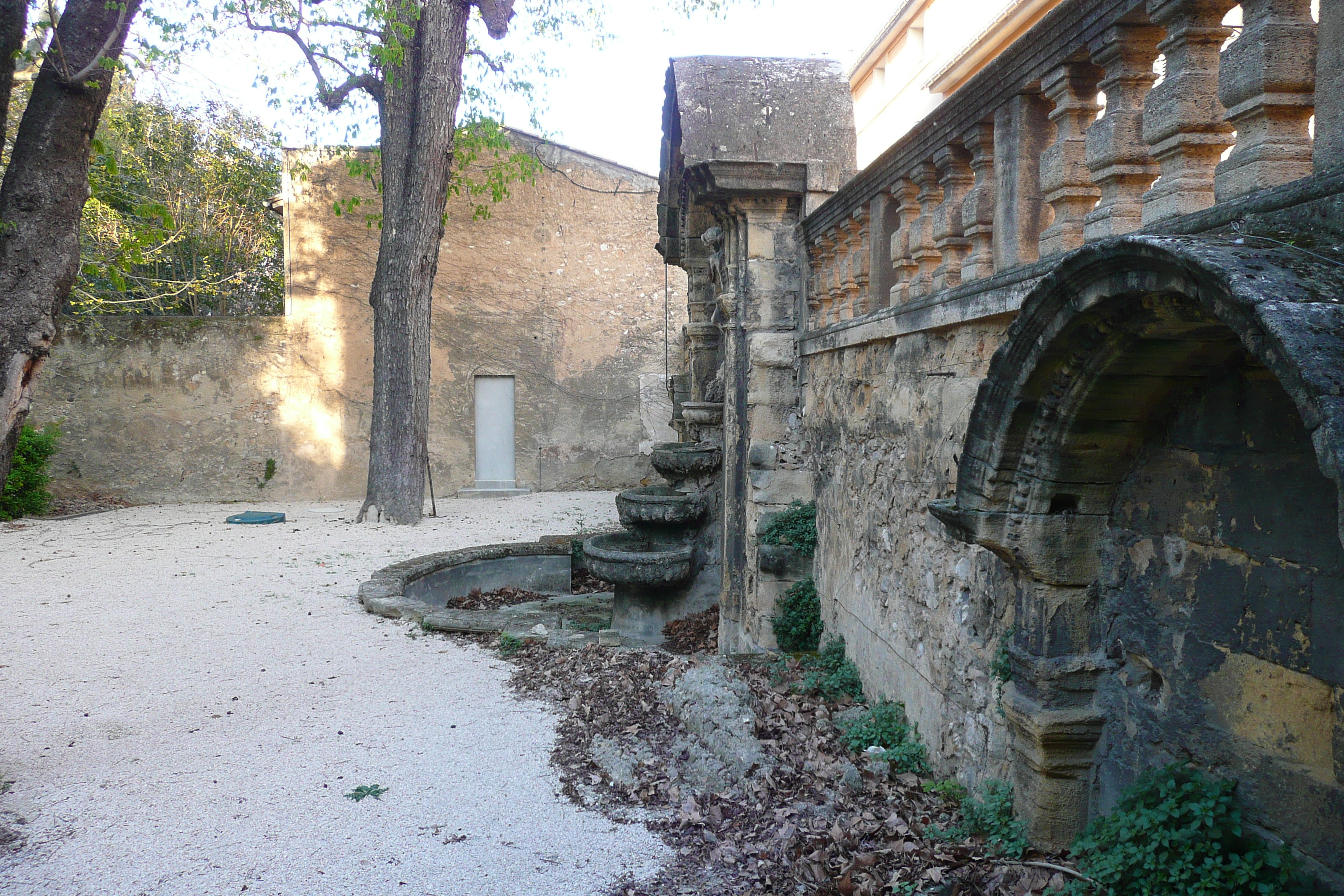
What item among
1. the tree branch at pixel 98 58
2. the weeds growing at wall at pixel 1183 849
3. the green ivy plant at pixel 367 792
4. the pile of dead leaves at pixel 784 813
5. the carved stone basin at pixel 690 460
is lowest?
the green ivy plant at pixel 367 792

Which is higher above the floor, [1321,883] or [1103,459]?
[1103,459]

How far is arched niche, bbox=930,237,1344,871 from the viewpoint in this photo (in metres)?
1.45

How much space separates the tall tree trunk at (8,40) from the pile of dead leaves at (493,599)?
4.58 meters

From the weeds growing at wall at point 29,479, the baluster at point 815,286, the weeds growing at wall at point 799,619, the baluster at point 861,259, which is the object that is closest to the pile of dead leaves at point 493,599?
the weeds growing at wall at point 799,619

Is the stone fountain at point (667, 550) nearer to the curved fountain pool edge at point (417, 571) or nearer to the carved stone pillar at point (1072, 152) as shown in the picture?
the curved fountain pool edge at point (417, 571)

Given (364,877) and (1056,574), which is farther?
(364,877)

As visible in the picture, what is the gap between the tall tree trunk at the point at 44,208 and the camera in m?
3.64

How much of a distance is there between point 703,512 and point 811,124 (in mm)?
2873

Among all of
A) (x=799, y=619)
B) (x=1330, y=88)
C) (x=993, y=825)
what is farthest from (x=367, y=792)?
(x=1330, y=88)

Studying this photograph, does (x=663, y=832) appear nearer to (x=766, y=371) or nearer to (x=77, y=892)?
(x=77, y=892)

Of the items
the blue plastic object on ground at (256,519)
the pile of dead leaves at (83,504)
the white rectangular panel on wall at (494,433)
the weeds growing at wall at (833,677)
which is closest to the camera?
the weeds growing at wall at (833,677)

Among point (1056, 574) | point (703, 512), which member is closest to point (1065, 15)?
point (1056, 574)

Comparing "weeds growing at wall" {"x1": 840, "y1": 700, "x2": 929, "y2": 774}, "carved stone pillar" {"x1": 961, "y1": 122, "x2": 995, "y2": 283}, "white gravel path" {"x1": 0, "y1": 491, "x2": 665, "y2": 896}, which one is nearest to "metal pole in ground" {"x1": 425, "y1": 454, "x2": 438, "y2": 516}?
"white gravel path" {"x1": 0, "y1": 491, "x2": 665, "y2": 896}

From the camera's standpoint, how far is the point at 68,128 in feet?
12.7
